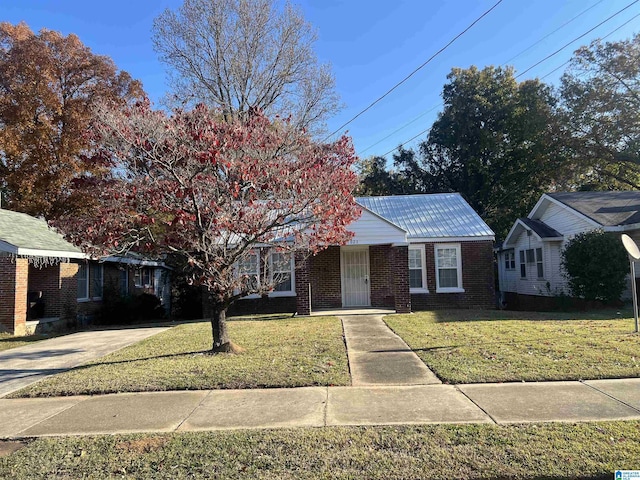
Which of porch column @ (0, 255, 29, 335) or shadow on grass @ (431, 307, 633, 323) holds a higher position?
porch column @ (0, 255, 29, 335)

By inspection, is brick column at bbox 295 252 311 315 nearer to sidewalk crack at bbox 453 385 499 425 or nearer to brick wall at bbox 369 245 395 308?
brick wall at bbox 369 245 395 308

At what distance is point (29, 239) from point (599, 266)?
725 inches

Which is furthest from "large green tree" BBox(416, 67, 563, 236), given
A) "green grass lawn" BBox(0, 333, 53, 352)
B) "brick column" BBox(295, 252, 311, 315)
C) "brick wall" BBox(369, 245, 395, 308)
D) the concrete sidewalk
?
"green grass lawn" BBox(0, 333, 53, 352)

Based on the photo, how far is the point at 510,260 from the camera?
24.2 metres

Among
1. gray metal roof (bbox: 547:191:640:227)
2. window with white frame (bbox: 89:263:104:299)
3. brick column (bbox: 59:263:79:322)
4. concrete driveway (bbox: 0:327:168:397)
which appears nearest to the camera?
concrete driveway (bbox: 0:327:168:397)

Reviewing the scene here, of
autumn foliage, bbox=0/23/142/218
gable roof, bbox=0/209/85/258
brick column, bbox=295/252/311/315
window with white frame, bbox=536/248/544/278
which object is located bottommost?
brick column, bbox=295/252/311/315

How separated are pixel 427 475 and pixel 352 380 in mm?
2963

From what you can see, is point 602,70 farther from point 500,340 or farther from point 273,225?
point 273,225

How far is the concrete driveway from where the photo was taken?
A: 7758 mm

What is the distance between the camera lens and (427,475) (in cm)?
376

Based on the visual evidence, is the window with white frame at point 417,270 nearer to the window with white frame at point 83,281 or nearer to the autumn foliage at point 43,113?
the window with white frame at point 83,281

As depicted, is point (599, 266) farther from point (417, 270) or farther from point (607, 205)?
point (417, 270)

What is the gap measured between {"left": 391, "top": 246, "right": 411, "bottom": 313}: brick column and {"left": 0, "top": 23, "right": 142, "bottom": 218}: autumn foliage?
16108 mm

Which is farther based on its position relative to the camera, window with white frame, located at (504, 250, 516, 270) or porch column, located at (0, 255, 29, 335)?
window with white frame, located at (504, 250, 516, 270)
